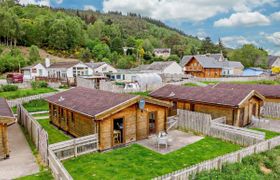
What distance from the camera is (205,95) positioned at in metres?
19.8

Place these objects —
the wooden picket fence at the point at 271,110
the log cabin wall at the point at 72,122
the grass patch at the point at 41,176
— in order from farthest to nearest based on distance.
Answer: the wooden picket fence at the point at 271,110
the log cabin wall at the point at 72,122
the grass patch at the point at 41,176

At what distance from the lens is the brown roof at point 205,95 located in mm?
17922

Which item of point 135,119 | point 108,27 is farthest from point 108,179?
point 108,27

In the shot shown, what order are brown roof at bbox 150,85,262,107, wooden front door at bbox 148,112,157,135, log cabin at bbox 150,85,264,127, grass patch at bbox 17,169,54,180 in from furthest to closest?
brown roof at bbox 150,85,262,107
log cabin at bbox 150,85,264,127
wooden front door at bbox 148,112,157,135
grass patch at bbox 17,169,54,180

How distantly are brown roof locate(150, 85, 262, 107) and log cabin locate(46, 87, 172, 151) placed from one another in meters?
4.60

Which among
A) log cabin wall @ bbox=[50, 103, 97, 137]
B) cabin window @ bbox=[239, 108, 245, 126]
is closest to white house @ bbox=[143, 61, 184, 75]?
cabin window @ bbox=[239, 108, 245, 126]

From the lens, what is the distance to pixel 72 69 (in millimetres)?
40812

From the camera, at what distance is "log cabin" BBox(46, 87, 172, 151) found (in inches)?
516

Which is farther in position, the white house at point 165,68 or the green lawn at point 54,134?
the white house at point 165,68

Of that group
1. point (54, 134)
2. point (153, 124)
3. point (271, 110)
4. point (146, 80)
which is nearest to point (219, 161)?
point (153, 124)

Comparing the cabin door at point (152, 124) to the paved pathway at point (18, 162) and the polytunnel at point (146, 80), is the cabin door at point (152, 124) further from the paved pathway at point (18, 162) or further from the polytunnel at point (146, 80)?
the polytunnel at point (146, 80)

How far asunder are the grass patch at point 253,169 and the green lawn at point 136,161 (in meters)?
1.66

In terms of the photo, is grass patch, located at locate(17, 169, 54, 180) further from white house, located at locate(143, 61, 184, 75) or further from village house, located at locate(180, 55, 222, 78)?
village house, located at locate(180, 55, 222, 78)

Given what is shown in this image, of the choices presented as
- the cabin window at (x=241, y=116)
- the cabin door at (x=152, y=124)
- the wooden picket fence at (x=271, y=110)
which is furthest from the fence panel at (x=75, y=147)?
the wooden picket fence at (x=271, y=110)
